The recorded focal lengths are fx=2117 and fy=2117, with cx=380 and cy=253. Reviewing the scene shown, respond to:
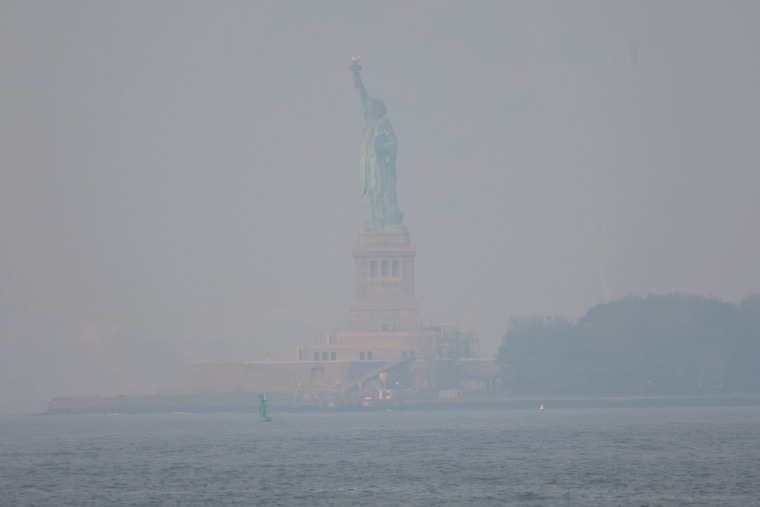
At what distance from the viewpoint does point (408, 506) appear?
329 feet

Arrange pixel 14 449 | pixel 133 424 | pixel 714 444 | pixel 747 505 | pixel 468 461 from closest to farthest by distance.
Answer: pixel 747 505, pixel 468 461, pixel 714 444, pixel 14 449, pixel 133 424

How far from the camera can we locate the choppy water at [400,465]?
104312 millimetres

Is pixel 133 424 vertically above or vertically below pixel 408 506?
above

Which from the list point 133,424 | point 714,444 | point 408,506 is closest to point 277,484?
point 408,506

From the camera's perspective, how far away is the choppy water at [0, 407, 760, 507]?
342 ft

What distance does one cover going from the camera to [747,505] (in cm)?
9712

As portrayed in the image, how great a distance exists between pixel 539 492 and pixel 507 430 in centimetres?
5718

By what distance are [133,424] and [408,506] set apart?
3960 inches

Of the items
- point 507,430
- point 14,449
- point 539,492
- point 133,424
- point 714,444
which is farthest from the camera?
point 133,424

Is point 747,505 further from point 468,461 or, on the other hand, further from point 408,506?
point 468,461

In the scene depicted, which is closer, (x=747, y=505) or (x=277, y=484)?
(x=747, y=505)

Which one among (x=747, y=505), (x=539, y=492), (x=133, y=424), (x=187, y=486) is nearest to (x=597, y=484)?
(x=539, y=492)

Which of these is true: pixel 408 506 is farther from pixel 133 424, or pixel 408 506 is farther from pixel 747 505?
pixel 133 424

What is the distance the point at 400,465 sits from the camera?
122 metres
